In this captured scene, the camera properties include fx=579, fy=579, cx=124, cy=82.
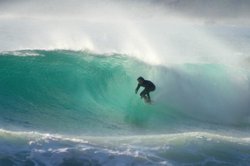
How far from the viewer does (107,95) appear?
67.6 ft

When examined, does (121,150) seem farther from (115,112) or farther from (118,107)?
(118,107)

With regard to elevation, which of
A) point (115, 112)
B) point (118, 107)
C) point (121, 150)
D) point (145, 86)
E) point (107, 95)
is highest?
point (107, 95)

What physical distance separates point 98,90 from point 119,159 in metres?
8.27

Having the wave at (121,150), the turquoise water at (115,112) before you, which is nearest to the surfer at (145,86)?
the turquoise water at (115,112)

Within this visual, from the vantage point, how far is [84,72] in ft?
70.2

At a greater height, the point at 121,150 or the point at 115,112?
the point at 115,112

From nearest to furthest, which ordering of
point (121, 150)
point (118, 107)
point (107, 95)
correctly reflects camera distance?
point (121, 150)
point (118, 107)
point (107, 95)

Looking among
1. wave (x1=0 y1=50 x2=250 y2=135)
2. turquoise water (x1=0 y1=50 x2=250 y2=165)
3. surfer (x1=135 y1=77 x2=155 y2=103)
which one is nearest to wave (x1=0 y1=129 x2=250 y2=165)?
turquoise water (x1=0 y1=50 x2=250 y2=165)

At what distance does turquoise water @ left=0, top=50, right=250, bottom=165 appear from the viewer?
1303 centimetres

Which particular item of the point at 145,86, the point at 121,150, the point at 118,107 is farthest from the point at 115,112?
the point at 121,150

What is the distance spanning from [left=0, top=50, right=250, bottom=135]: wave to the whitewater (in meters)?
0.03

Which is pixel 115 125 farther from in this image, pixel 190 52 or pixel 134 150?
pixel 190 52

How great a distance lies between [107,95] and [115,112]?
5.32 feet

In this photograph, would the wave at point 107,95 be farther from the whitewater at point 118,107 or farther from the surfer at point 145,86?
the surfer at point 145,86
